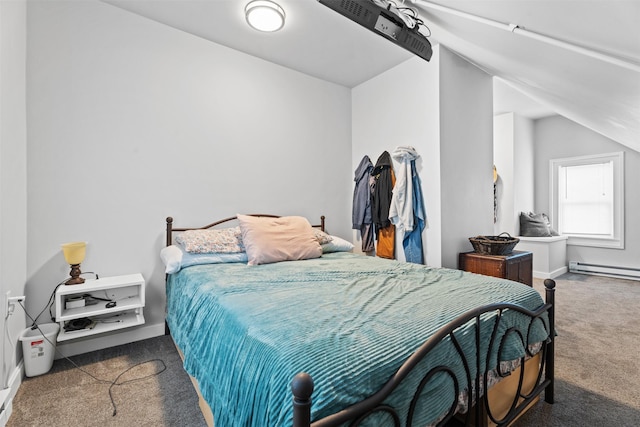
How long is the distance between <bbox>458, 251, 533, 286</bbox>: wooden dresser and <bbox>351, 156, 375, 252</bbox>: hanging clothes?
1.05 meters

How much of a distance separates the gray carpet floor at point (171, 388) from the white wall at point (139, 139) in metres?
0.36

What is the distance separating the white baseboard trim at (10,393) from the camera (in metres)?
1.54

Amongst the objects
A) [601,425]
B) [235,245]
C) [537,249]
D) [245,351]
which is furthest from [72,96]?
[537,249]

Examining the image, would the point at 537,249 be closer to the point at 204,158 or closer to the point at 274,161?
the point at 274,161

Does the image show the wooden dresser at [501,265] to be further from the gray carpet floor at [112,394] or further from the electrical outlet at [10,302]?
the electrical outlet at [10,302]

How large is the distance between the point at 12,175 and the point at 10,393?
1.30 m

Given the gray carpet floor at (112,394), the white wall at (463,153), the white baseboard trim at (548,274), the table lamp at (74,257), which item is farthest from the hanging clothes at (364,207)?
the white baseboard trim at (548,274)

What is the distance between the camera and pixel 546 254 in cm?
468

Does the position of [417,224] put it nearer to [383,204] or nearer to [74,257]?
[383,204]

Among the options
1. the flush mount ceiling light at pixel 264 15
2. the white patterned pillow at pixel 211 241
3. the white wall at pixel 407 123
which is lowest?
the white patterned pillow at pixel 211 241

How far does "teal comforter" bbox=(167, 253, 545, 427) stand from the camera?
0.88 m

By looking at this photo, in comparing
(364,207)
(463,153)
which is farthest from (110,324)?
(463,153)

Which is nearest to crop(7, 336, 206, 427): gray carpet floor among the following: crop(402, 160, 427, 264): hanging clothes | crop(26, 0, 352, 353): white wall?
crop(26, 0, 352, 353): white wall

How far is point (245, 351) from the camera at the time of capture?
108 cm
